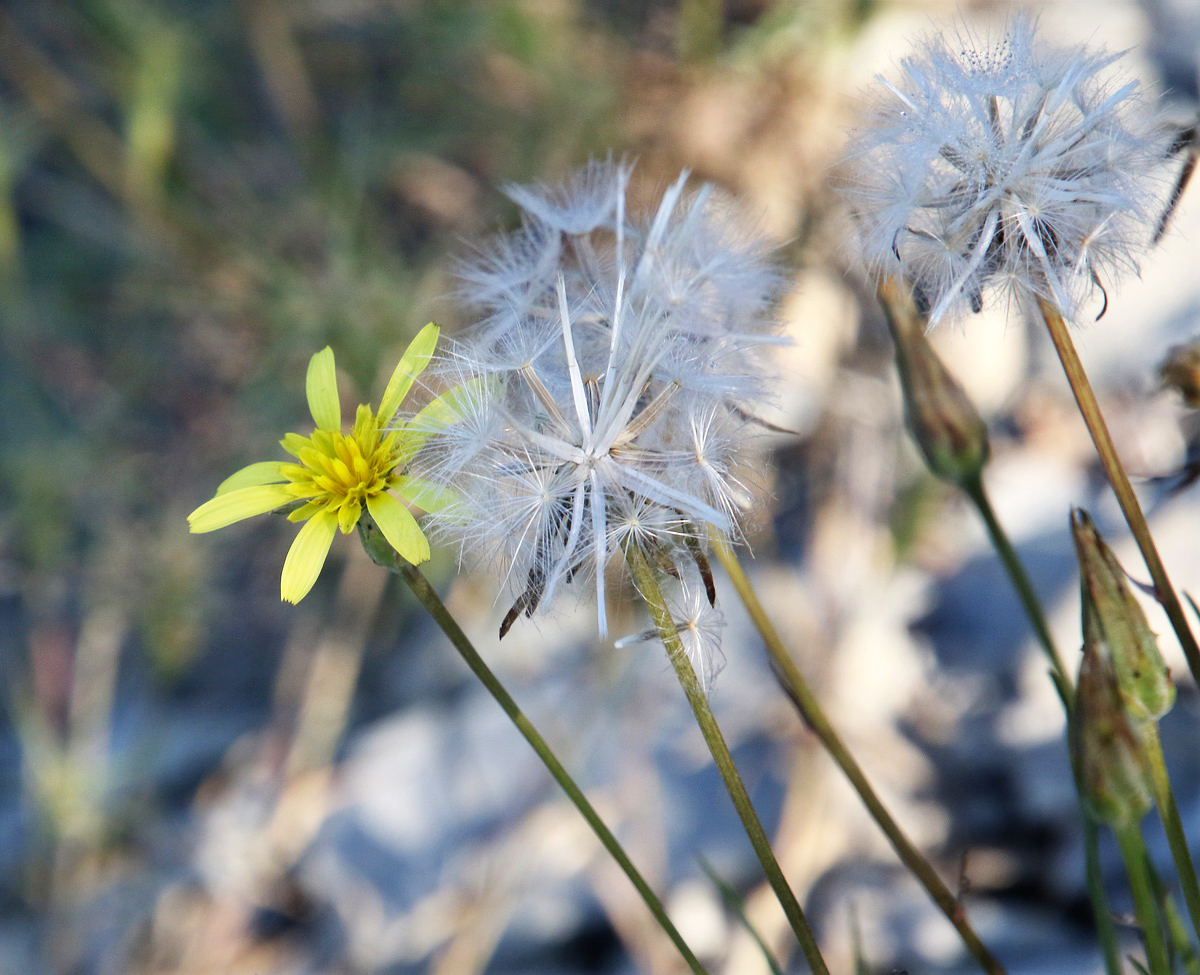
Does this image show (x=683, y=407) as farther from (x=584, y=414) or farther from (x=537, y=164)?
(x=537, y=164)

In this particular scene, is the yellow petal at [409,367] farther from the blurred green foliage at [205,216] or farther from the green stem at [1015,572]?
the blurred green foliage at [205,216]

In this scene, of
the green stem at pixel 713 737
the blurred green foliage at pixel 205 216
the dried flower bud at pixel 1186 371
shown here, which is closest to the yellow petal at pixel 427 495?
the green stem at pixel 713 737

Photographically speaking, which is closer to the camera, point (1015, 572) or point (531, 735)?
point (531, 735)

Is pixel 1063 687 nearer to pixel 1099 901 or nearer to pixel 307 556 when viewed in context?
pixel 1099 901

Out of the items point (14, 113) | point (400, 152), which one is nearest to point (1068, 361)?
point (400, 152)

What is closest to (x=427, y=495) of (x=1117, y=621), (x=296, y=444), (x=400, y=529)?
(x=400, y=529)

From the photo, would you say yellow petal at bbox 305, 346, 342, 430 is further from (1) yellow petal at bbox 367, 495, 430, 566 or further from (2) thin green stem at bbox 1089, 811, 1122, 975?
(2) thin green stem at bbox 1089, 811, 1122, 975

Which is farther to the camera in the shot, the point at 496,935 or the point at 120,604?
the point at 120,604
